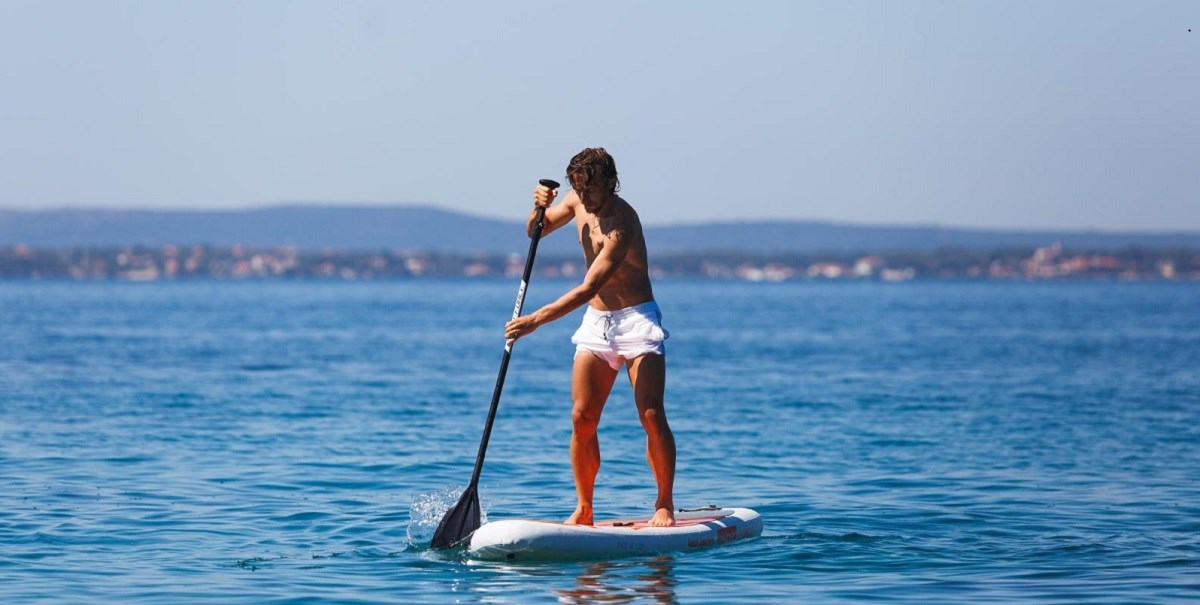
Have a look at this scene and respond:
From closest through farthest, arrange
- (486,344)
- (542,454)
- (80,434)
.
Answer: (542,454) < (80,434) < (486,344)

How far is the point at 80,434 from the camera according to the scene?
1820 centimetres

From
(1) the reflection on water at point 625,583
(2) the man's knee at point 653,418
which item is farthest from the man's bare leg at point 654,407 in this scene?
(1) the reflection on water at point 625,583

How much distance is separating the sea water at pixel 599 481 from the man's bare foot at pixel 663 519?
304 millimetres

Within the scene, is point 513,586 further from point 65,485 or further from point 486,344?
point 486,344

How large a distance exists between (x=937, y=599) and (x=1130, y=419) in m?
13.8

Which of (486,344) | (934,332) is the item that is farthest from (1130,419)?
(934,332)

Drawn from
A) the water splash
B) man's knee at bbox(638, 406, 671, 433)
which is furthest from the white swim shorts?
the water splash

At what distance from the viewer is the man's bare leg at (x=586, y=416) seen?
33.6ft

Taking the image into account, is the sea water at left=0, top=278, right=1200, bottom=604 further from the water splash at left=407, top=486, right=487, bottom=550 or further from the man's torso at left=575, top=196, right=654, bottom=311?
the man's torso at left=575, top=196, right=654, bottom=311

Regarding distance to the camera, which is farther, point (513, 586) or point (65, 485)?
point (65, 485)

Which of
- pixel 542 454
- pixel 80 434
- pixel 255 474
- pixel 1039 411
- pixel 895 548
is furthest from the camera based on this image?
pixel 1039 411

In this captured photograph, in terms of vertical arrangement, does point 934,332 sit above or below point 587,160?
below

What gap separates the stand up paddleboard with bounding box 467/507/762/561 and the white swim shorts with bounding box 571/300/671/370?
1.11 m

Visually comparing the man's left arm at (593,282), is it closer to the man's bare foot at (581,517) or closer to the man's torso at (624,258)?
the man's torso at (624,258)
